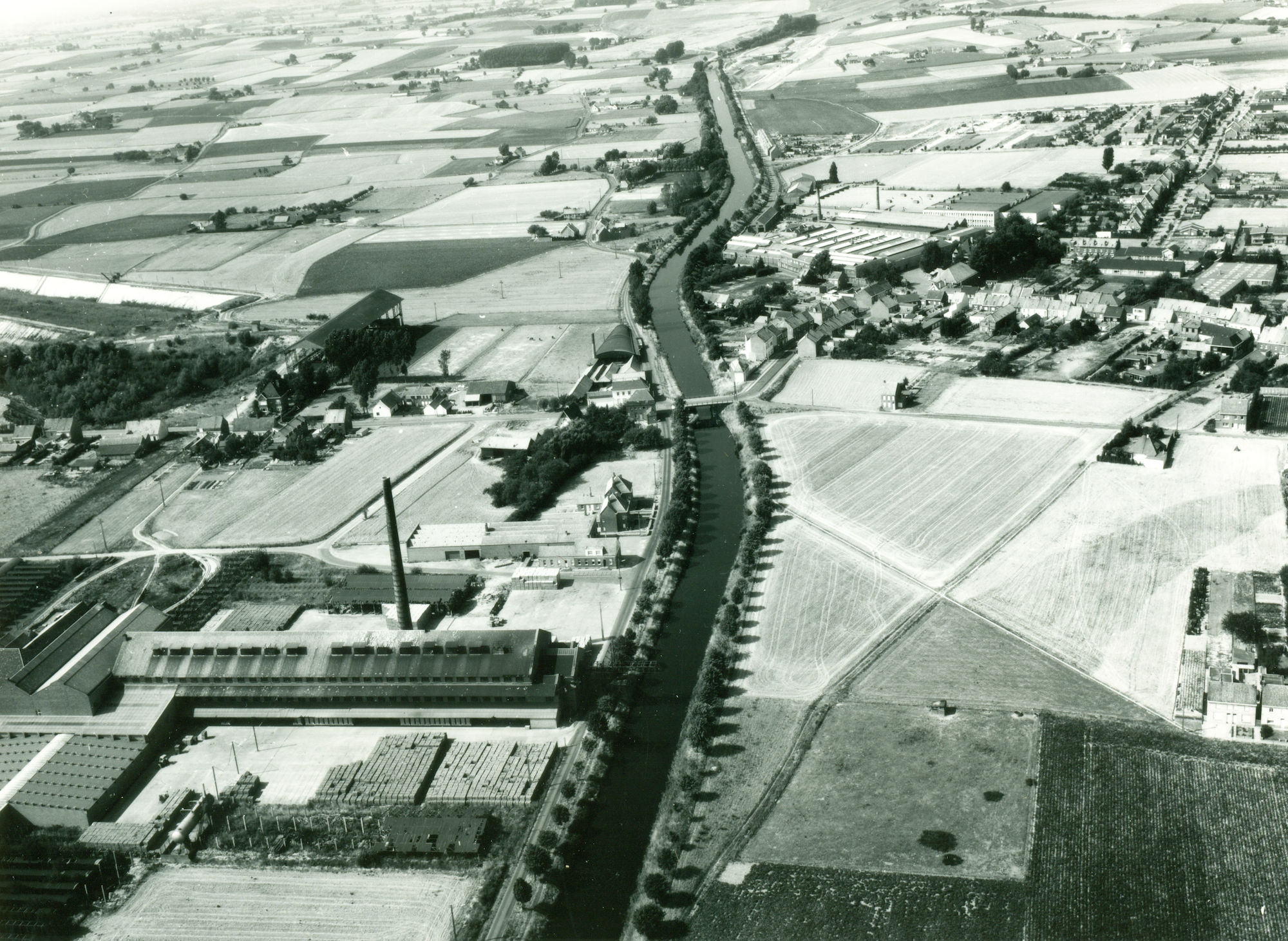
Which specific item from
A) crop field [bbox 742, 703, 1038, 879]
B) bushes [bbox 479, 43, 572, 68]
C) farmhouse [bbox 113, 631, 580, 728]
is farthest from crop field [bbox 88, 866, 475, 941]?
bushes [bbox 479, 43, 572, 68]

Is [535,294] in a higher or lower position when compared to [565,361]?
lower

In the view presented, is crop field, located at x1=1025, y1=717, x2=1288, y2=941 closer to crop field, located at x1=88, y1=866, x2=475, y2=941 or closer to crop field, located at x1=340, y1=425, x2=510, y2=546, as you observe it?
crop field, located at x1=88, y1=866, x2=475, y2=941

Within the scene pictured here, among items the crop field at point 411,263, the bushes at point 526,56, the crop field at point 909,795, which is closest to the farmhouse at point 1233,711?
the crop field at point 909,795

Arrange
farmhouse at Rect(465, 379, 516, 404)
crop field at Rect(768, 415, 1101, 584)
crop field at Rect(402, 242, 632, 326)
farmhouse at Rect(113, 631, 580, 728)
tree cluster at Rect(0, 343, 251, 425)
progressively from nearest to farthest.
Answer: farmhouse at Rect(113, 631, 580, 728)
crop field at Rect(768, 415, 1101, 584)
farmhouse at Rect(465, 379, 516, 404)
tree cluster at Rect(0, 343, 251, 425)
crop field at Rect(402, 242, 632, 326)

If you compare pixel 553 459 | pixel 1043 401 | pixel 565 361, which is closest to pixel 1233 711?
pixel 1043 401

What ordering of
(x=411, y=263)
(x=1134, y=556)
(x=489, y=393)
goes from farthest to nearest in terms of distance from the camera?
(x=411, y=263) → (x=489, y=393) → (x=1134, y=556)

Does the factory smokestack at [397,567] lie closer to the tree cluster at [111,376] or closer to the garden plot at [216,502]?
the garden plot at [216,502]

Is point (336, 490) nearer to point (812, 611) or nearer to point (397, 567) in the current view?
point (397, 567)
